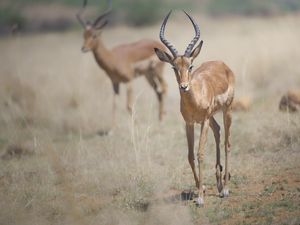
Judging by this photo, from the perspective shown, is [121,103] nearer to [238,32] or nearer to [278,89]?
[278,89]

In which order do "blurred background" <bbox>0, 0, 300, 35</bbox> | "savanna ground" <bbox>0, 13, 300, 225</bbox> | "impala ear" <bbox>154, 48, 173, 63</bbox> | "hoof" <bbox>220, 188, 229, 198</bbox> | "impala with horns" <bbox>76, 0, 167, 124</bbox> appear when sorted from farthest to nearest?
"blurred background" <bbox>0, 0, 300, 35</bbox>
"impala with horns" <bbox>76, 0, 167, 124</bbox>
"hoof" <bbox>220, 188, 229, 198</bbox>
"impala ear" <bbox>154, 48, 173, 63</bbox>
"savanna ground" <bbox>0, 13, 300, 225</bbox>

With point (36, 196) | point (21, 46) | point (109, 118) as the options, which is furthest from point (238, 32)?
point (36, 196)

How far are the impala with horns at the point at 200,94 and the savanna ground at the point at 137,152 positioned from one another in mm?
471

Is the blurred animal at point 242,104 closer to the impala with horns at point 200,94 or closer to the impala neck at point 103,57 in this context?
the impala neck at point 103,57

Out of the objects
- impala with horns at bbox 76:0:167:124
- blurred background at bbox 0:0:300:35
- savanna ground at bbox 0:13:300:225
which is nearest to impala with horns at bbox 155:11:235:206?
savanna ground at bbox 0:13:300:225

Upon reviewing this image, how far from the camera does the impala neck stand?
13.6m

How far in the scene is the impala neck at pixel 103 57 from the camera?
44.5 ft

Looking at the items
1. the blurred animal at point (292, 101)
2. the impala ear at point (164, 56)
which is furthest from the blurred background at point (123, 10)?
the impala ear at point (164, 56)

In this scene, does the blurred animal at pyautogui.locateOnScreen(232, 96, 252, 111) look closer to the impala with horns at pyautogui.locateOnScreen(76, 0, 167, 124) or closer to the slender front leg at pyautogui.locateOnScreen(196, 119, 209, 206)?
the impala with horns at pyautogui.locateOnScreen(76, 0, 167, 124)

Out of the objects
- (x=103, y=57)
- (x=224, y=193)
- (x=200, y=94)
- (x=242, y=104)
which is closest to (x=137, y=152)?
(x=224, y=193)

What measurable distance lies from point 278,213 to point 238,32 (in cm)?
1581

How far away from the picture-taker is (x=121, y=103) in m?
15.6

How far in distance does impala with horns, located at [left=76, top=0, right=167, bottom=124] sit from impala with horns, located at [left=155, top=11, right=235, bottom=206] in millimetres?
4811

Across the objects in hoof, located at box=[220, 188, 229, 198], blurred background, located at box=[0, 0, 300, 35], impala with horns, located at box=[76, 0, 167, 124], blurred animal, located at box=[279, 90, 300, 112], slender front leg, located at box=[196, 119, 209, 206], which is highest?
blurred background, located at box=[0, 0, 300, 35]
